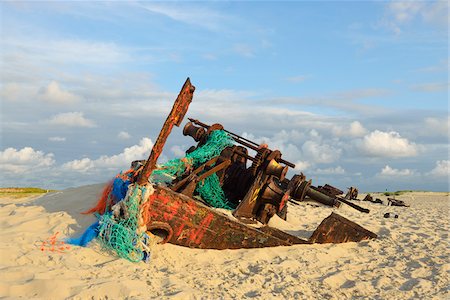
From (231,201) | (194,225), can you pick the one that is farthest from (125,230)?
(231,201)

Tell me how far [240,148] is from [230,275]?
3.39 m

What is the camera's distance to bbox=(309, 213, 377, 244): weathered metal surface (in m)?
6.74

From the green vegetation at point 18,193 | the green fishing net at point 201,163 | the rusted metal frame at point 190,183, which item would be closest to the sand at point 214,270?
the rusted metal frame at point 190,183

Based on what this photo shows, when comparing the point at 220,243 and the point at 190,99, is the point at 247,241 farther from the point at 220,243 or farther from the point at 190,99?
the point at 190,99

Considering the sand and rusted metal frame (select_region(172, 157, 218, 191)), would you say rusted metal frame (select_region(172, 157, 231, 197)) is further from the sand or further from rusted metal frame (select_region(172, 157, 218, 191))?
the sand

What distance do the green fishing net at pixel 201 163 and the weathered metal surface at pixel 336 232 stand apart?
1.90 meters

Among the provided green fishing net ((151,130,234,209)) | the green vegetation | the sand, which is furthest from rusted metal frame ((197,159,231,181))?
the green vegetation

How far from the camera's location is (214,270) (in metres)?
5.08

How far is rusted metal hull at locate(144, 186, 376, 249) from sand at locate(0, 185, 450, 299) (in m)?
0.14

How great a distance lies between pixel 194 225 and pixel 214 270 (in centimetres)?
79

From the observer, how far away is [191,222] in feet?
18.6

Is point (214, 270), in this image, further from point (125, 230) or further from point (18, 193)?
point (18, 193)

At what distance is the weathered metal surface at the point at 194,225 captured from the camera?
5410 mm

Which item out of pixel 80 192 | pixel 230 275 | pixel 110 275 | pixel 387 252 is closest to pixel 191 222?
pixel 230 275
